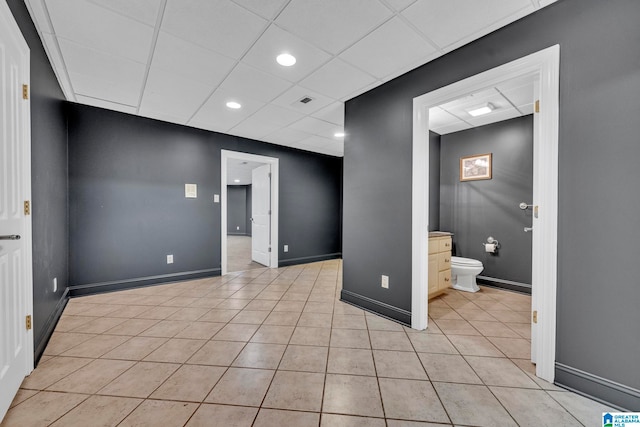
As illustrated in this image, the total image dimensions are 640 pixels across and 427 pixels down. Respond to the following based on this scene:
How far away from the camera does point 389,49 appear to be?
6.65ft

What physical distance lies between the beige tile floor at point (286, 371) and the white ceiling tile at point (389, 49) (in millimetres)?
2400

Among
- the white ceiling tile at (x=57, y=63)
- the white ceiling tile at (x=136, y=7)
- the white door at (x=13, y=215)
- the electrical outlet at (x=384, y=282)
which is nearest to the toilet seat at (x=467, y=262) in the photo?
the electrical outlet at (x=384, y=282)

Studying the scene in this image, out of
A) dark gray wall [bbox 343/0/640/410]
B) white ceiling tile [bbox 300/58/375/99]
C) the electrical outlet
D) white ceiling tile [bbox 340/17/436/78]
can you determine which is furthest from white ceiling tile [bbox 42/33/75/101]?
the electrical outlet

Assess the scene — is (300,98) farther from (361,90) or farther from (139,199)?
(139,199)

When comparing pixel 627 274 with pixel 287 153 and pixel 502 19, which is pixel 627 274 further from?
pixel 287 153

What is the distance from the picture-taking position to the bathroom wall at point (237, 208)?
38.4ft

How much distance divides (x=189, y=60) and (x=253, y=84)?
604mm

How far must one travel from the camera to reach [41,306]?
1.98 meters

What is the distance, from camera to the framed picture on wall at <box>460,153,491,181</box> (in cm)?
377

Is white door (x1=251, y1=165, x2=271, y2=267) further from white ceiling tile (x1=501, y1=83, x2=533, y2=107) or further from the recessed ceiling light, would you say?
white ceiling tile (x1=501, y1=83, x2=533, y2=107)

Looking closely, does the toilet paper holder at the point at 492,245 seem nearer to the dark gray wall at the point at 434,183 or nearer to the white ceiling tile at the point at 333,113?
the dark gray wall at the point at 434,183

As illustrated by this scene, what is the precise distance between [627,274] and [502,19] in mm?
1739

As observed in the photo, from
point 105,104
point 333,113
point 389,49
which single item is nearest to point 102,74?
point 105,104

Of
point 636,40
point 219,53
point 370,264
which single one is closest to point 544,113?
point 636,40
